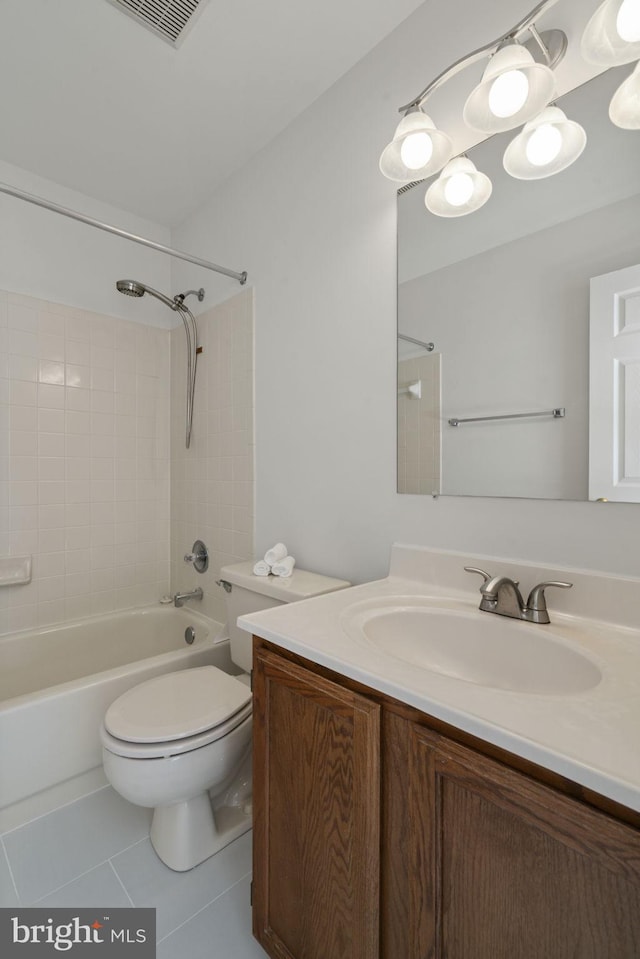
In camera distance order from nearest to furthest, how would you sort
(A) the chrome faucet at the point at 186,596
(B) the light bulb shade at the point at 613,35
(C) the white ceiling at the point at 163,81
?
(B) the light bulb shade at the point at 613,35 → (C) the white ceiling at the point at 163,81 → (A) the chrome faucet at the point at 186,596

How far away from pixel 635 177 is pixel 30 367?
2.34 metres

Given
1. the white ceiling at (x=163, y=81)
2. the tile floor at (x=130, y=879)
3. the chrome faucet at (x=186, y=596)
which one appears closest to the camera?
the tile floor at (x=130, y=879)

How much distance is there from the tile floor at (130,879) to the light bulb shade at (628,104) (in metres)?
2.03

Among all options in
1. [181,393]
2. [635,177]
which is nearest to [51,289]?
[181,393]

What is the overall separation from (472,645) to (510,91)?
4.16ft

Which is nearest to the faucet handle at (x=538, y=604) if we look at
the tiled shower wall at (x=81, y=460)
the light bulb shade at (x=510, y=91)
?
the light bulb shade at (x=510, y=91)

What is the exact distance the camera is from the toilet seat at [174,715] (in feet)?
3.87

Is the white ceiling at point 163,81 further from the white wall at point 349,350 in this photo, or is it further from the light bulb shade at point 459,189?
the light bulb shade at point 459,189

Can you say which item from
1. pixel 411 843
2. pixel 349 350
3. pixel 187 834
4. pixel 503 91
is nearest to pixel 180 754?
pixel 187 834

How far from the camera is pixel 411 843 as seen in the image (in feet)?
2.21

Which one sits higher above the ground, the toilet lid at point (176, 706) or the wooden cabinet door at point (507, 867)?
the wooden cabinet door at point (507, 867)

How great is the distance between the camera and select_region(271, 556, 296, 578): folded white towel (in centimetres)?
157

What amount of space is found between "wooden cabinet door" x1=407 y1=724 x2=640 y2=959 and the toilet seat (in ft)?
2.37

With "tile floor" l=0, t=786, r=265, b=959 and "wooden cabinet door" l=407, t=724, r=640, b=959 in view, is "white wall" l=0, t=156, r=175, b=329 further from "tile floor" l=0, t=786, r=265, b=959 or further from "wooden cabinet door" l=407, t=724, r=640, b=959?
"wooden cabinet door" l=407, t=724, r=640, b=959
